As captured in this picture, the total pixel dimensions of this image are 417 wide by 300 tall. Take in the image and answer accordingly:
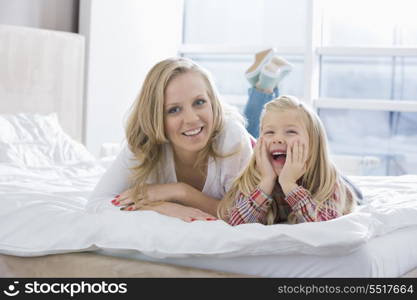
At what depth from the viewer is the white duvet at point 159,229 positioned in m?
1.42

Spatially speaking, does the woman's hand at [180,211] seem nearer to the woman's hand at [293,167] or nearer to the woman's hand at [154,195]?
the woman's hand at [154,195]

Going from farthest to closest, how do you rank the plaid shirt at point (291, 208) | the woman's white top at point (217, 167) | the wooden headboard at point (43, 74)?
1. the wooden headboard at point (43, 74)
2. the woman's white top at point (217, 167)
3. the plaid shirt at point (291, 208)

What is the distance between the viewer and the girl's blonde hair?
6.19ft

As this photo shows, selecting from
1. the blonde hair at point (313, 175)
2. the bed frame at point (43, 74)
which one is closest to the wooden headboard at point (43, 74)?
the bed frame at point (43, 74)

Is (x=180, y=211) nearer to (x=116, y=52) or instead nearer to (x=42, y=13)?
(x=42, y=13)

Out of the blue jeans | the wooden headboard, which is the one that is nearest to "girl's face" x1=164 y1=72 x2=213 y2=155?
the blue jeans

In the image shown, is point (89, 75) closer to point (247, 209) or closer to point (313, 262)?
point (247, 209)

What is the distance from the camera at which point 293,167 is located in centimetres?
165

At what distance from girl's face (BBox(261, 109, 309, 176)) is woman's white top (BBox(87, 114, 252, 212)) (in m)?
0.24

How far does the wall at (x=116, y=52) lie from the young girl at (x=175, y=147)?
214 cm

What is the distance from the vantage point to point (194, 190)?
1896 mm

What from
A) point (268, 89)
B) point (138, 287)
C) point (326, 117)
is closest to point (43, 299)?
point (138, 287)

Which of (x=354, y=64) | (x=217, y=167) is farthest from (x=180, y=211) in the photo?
(x=354, y=64)

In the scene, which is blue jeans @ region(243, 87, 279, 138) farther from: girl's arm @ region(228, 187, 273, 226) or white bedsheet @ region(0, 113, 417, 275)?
girl's arm @ region(228, 187, 273, 226)
